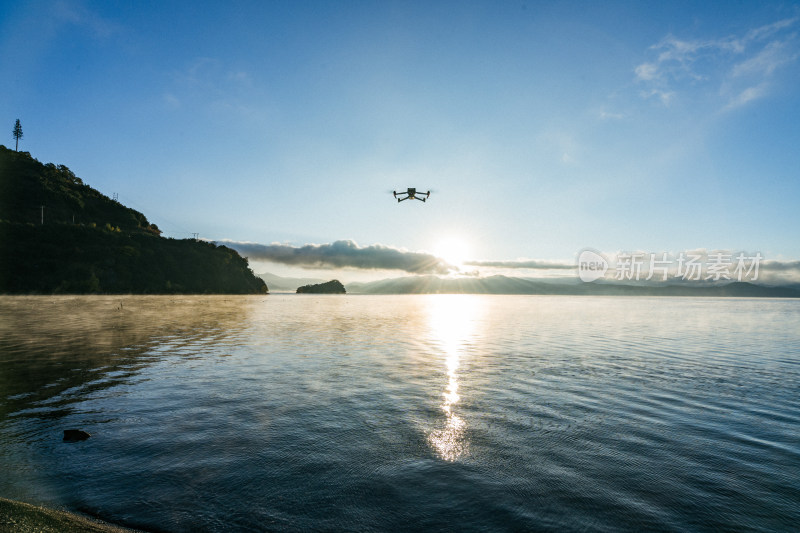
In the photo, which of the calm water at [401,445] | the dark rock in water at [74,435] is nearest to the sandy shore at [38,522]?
the calm water at [401,445]

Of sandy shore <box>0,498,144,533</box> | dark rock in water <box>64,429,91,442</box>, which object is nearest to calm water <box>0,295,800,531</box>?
dark rock in water <box>64,429,91,442</box>

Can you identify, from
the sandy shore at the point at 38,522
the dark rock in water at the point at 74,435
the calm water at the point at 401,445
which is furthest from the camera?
the dark rock in water at the point at 74,435

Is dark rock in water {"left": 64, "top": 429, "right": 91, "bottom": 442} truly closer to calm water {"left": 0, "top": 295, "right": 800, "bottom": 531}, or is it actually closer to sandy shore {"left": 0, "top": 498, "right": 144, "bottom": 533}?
calm water {"left": 0, "top": 295, "right": 800, "bottom": 531}

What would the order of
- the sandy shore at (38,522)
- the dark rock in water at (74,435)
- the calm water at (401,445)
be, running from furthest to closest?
the dark rock in water at (74,435) < the calm water at (401,445) < the sandy shore at (38,522)

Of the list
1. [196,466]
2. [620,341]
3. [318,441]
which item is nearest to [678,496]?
[318,441]

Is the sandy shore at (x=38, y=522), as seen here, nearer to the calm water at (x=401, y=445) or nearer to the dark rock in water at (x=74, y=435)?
the calm water at (x=401, y=445)

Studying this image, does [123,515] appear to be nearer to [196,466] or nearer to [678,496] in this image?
[196,466]
